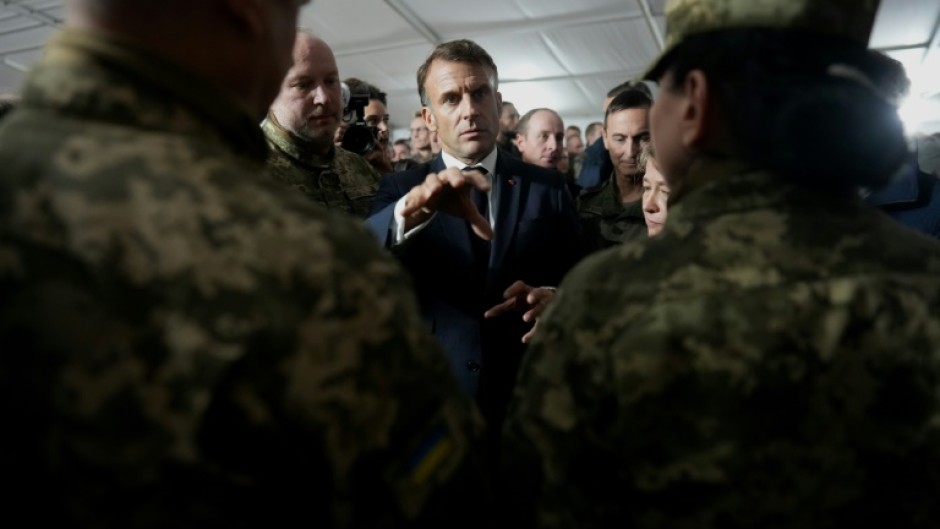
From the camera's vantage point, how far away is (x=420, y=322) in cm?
63

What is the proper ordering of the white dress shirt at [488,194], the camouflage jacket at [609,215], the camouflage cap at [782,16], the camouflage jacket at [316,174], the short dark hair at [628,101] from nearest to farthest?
1. the camouflage cap at [782,16]
2. the white dress shirt at [488,194]
3. the camouflage jacket at [316,174]
4. the camouflage jacket at [609,215]
5. the short dark hair at [628,101]

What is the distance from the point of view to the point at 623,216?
2502 mm

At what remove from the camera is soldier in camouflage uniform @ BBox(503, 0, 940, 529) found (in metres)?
0.71

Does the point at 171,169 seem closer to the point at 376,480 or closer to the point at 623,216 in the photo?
the point at 376,480

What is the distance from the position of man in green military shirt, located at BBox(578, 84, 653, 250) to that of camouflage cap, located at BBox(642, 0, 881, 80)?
165cm

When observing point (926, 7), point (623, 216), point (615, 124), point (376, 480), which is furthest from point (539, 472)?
point (926, 7)

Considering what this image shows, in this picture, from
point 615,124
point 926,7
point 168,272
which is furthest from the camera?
point 926,7

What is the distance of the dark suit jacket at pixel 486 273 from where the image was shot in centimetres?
162

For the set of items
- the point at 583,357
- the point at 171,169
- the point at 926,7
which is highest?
the point at 926,7

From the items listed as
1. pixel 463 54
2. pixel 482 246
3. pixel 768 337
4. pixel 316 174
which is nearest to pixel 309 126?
pixel 316 174

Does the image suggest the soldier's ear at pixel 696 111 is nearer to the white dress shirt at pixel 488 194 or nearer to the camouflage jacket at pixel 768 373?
the camouflage jacket at pixel 768 373

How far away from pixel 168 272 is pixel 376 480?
0.24 meters

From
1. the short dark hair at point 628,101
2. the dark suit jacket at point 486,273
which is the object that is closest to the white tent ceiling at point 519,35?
the short dark hair at point 628,101

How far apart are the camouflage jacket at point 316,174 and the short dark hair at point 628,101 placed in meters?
1.28
